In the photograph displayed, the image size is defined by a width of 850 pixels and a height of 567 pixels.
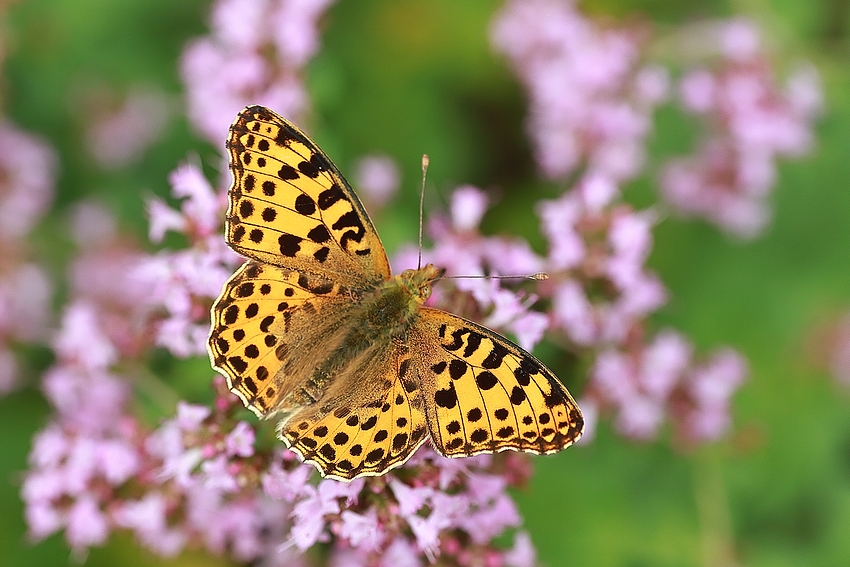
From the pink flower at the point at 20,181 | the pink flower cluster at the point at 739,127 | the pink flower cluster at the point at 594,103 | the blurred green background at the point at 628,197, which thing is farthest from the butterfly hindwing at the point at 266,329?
the pink flower cluster at the point at 739,127

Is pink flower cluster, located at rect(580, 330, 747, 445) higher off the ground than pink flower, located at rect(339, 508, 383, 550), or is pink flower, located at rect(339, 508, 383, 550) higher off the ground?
pink flower cluster, located at rect(580, 330, 747, 445)

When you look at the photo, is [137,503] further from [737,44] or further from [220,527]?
[737,44]

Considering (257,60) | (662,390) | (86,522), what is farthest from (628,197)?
(86,522)

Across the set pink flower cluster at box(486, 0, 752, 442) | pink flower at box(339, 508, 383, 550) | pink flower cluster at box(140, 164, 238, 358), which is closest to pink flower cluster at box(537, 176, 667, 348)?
pink flower cluster at box(486, 0, 752, 442)

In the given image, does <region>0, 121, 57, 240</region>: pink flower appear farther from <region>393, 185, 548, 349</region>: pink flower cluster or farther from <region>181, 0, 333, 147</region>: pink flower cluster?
<region>393, 185, 548, 349</region>: pink flower cluster

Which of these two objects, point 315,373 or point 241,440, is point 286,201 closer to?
point 315,373
